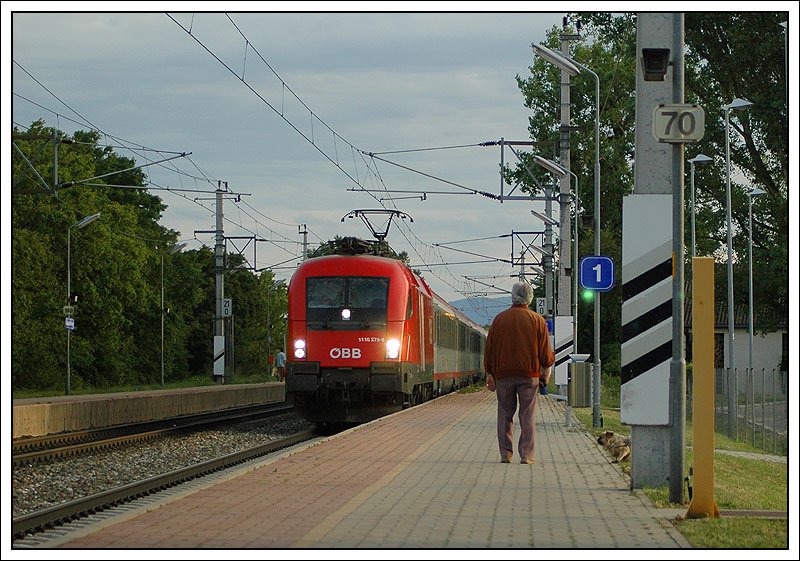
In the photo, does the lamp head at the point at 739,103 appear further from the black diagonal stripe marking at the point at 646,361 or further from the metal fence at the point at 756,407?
the black diagonal stripe marking at the point at 646,361

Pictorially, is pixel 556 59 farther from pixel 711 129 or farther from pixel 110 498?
pixel 110 498

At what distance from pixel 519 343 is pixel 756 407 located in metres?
11.9

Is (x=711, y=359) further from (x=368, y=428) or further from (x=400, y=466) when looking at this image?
(x=368, y=428)

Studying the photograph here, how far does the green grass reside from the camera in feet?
28.5

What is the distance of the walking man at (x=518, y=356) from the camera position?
14.4m

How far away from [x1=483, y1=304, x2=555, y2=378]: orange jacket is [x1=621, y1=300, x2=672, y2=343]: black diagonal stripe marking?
2.26 meters

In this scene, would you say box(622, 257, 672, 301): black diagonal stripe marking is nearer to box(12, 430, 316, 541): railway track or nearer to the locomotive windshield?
box(12, 430, 316, 541): railway track

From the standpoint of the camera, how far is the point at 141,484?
50.1 ft

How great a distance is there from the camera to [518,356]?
14453 millimetres

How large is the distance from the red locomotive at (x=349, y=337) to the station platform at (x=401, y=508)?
8.85 meters

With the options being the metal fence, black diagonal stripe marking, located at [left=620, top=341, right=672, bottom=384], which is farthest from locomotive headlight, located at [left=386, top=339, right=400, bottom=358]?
black diagonal stripe marking, located at [left=620, top=341, right=672, bottom=384]

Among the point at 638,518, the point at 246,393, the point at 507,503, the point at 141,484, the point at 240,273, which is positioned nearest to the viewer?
the point at 638,518

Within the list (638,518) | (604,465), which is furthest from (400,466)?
(638,518)

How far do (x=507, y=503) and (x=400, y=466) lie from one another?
369 cm
